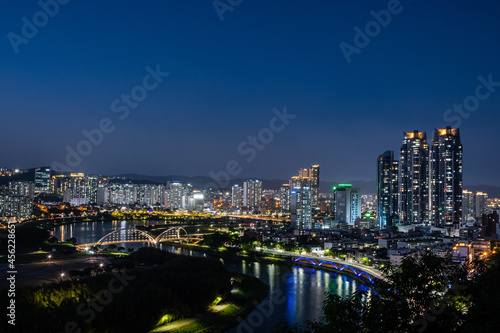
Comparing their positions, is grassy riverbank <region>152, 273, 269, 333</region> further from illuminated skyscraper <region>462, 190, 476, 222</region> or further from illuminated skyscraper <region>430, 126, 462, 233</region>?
illuminated skyscraper <region>462, 190, 476, 222</region>

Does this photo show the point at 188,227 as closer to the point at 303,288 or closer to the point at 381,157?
the point at 381,157

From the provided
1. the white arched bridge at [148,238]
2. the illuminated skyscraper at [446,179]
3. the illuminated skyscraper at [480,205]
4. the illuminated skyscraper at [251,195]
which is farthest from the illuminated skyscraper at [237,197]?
the illuminated skyscraper at [446,179]

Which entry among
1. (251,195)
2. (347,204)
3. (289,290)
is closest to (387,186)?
(347,204)

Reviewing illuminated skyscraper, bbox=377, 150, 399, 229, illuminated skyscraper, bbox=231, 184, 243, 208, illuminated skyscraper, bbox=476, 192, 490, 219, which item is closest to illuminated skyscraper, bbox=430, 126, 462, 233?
illuminated skyscraper, bbox=377, 150, 399, 229

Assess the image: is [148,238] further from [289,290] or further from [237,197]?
[237,197]

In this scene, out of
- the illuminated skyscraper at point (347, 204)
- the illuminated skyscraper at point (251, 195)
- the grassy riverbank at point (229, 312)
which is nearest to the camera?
the grassy riverbank at point (229, 312)

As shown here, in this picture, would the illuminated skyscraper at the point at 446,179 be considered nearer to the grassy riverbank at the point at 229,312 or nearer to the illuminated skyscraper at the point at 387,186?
the illuminated skyscraper at the point at 387,186
